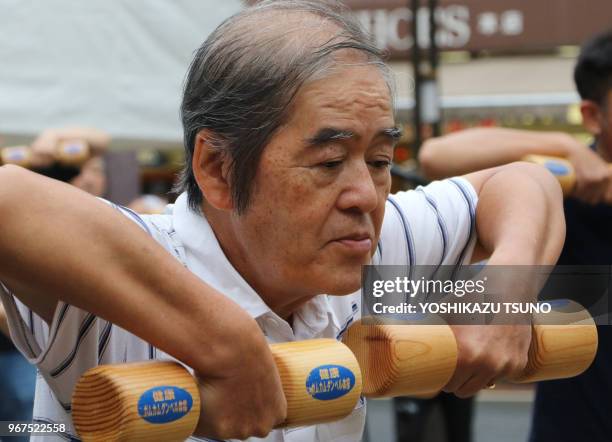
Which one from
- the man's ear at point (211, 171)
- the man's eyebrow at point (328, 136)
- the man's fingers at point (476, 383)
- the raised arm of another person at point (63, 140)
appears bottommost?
the raised arm of another person at point (63, 140)

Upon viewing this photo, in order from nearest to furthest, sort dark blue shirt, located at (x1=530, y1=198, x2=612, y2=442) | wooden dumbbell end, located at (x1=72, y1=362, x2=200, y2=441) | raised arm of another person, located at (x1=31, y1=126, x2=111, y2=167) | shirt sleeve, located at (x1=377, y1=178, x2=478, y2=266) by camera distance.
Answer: wooden dumbbell end, located at (x1=72, y1=362, x2=200, y2=441)
shirt sleeve, located at (x1=377, y1=178, x2=478, y2=266)
dark blue shirt, located at (x1=530, y1=198, x2=612, y2=442)
raised arm of another person, located at (x1=31, y1=126, x2=111, y2=167)

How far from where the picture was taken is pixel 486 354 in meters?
1.47

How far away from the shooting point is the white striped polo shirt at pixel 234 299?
4.75ft

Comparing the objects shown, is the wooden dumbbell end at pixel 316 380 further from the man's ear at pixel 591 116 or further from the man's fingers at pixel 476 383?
the man's ear at pixel 591 116

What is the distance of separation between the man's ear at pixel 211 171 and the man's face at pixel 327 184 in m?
0.07

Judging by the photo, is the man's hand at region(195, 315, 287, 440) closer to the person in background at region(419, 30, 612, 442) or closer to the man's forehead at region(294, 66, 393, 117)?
the man's forehead at region(294, 66, 393, 117)

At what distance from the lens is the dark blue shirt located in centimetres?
256

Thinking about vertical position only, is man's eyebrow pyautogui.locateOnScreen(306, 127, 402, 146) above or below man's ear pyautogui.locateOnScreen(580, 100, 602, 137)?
above

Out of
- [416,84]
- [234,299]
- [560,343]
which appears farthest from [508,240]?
[416,84]

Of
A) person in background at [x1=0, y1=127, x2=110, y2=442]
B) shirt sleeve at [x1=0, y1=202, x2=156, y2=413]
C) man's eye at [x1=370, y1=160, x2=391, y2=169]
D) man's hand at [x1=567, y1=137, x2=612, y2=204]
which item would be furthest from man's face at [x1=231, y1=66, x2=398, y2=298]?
person in background at [x1=0, y1=127, x2=110, y2=442]

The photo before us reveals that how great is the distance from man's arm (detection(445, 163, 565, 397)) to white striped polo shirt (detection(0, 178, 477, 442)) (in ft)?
0.22

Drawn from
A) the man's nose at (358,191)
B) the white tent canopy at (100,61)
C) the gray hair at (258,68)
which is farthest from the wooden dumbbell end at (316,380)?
the white tent canopy at (100,61)

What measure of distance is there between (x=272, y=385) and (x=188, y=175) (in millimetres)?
635

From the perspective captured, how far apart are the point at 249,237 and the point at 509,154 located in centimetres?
139
